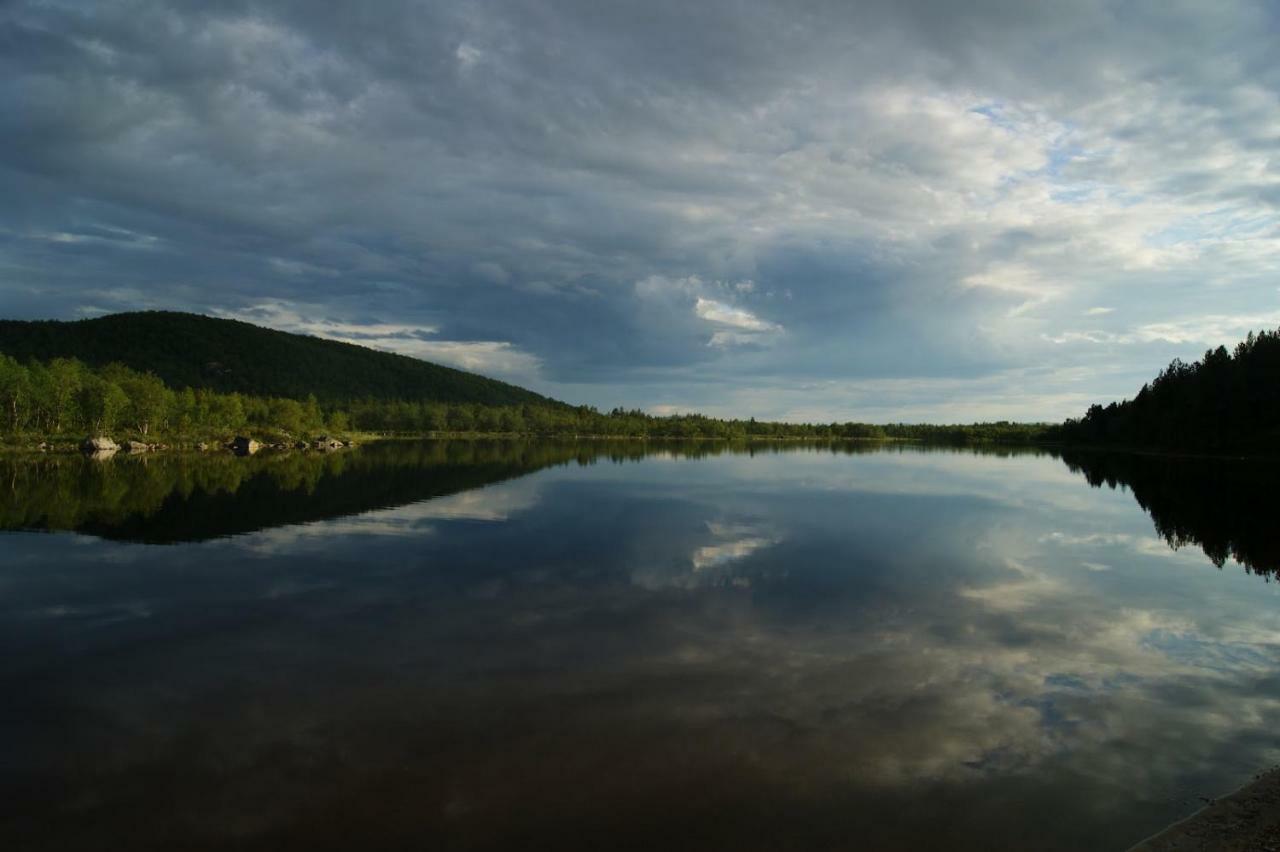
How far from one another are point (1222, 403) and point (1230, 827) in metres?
125

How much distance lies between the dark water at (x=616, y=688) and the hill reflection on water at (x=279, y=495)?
154cm

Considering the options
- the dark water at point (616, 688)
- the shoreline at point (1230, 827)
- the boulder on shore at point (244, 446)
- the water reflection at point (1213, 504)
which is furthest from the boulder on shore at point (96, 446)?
the shoreline at point (1230, 827)

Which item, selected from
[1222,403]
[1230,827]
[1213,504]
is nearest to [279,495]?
[1230,827]

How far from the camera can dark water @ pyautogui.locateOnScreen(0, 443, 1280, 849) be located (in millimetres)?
9586

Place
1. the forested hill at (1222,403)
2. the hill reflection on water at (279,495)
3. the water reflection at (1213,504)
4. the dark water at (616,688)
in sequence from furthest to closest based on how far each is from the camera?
the forested hill at (1222,403), the hill reflection on water at (279,495), the water reflection at (1213,504), the dark water at (616,688)

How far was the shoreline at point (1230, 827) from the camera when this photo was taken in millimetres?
8820

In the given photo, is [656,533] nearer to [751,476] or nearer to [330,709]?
[330,709]

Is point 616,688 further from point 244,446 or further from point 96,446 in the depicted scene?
point 244,446

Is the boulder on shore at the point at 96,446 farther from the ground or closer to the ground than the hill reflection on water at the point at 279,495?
farther from the ground

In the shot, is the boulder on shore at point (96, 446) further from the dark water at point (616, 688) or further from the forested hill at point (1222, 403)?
the forested hill at point (1222, 403)

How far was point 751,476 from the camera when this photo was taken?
76562 millimetres

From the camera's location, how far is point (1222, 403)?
106 m

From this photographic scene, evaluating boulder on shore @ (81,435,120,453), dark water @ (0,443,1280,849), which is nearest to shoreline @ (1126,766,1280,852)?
dark water @ (0,443,1280,849)

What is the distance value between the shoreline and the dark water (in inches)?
14.7
